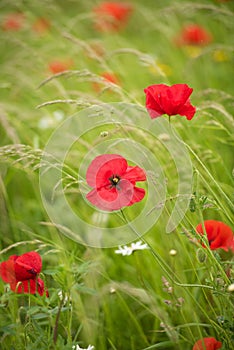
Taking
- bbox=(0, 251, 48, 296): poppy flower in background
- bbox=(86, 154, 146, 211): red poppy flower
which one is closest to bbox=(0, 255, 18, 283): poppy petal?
bbox=(0, 251, 48, 296): poppy flower in background

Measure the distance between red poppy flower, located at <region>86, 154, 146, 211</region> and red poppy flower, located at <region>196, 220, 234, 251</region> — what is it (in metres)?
0.19

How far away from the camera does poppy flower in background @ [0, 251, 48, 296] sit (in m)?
0.96

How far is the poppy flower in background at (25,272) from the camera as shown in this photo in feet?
3.14

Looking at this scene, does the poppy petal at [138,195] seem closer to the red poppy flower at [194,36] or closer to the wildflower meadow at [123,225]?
the wildflower meadow at [123,225]

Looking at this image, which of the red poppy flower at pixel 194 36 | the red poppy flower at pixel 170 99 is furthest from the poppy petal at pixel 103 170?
the red poppy flower at pixel 194 36

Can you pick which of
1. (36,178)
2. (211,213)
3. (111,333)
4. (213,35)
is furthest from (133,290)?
(213,35)

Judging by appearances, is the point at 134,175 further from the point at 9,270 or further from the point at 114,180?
the point at 9,270

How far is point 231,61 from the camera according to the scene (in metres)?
2.37

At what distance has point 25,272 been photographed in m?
0.96

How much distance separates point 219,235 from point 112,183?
268 millimetres

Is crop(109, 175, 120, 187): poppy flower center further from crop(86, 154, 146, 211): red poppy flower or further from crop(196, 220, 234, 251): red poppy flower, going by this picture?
crop(196, 220, 234, 251): red poppy flower

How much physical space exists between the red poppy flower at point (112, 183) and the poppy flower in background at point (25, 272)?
171mm

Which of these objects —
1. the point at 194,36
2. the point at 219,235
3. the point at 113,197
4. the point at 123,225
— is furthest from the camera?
the point at 194,36

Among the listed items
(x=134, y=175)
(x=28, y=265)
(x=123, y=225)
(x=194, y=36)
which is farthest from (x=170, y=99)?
(x=194, y=36)
